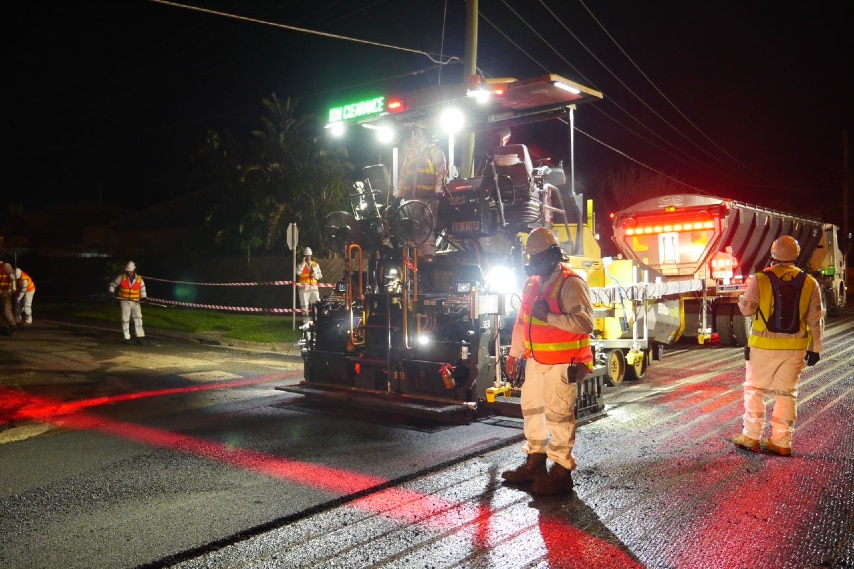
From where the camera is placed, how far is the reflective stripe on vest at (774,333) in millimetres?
6129

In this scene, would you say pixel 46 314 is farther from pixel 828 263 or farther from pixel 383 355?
pixel 828 263

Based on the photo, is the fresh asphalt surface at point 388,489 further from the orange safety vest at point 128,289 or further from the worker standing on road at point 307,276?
the worker standing on road at point 307,276

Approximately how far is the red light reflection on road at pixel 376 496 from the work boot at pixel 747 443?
8.66 feet

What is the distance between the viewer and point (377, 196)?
28.4ft

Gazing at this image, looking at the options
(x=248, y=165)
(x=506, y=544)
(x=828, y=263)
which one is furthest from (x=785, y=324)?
(x=248, y=165)

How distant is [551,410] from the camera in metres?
5.23

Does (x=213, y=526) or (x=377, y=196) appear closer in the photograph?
(x=213, y=526)

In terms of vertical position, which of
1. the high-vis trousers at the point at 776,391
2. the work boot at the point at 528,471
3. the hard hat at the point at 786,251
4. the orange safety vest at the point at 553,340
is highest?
the hard hat at the point at 786,251

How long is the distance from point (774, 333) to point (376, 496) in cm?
383

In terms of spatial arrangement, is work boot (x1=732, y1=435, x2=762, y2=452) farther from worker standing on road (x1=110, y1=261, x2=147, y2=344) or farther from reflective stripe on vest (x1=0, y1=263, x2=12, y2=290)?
reflective stripe on vest (x1=0, y1=263, x2=12, y2=290)

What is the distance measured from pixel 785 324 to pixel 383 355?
4.05 meters

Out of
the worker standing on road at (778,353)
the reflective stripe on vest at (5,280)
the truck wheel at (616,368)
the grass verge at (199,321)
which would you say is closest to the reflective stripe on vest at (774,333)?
the worker standing on road at (778,353)

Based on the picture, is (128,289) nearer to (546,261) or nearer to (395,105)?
(395,105)

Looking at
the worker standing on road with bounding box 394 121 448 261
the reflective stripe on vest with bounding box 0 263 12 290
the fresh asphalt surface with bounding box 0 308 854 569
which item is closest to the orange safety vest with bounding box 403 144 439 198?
the worker standing on road with bounding box 394 121 448 261
